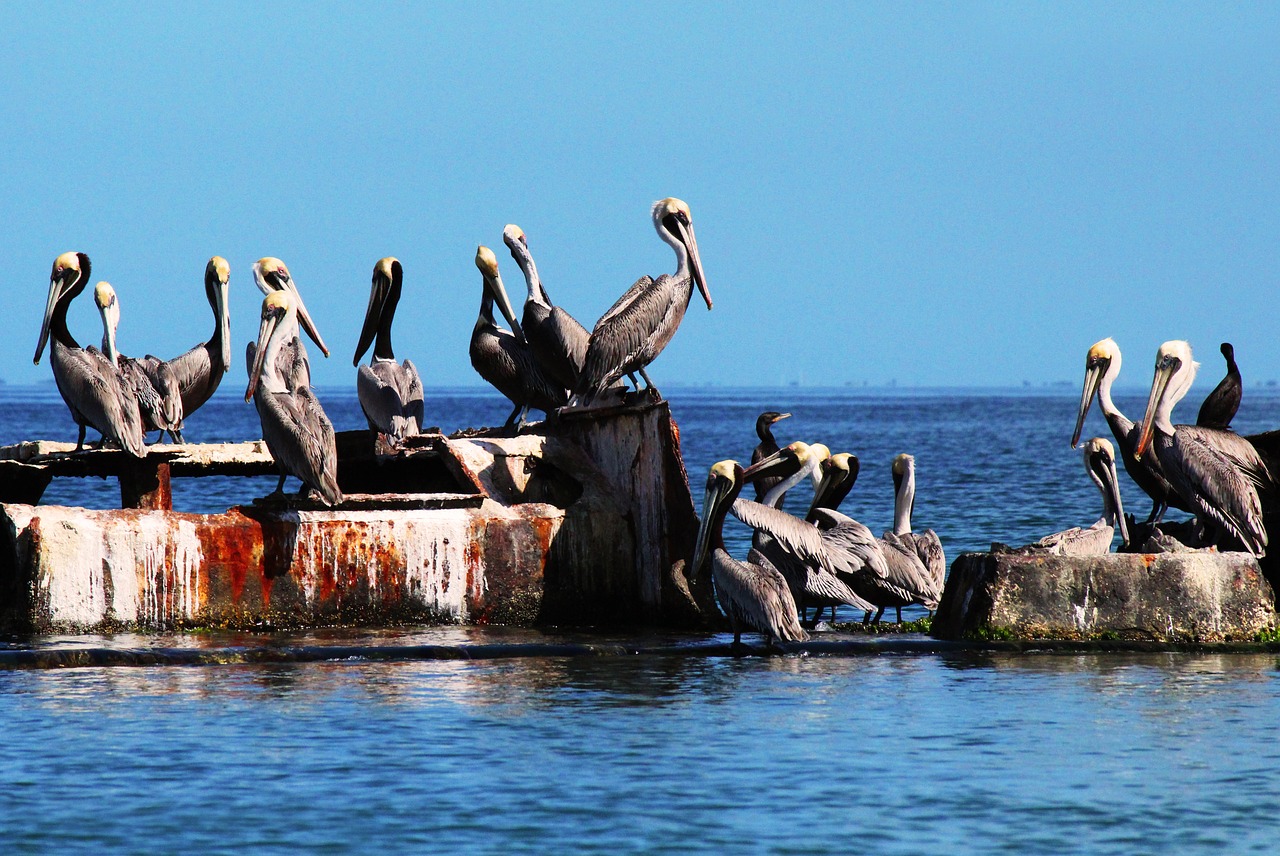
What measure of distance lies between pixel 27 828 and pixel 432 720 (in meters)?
1.81

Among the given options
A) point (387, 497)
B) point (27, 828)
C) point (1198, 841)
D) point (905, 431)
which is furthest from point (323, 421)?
point (905, 431)

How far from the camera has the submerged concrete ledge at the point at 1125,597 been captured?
856cm

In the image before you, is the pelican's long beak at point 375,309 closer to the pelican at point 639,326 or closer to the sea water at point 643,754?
the pelican at point 639,326

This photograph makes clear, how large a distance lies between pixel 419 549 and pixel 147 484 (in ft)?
7.52

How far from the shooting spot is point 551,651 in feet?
28.5

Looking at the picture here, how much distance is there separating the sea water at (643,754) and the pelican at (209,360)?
397cm

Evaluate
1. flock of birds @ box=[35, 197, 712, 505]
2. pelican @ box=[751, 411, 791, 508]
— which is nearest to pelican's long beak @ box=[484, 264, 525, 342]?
flock of birds @ box=[35, 197, 712, 505]

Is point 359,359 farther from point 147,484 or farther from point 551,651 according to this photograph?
point 551,651

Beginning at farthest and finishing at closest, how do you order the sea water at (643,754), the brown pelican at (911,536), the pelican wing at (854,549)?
the brown pelican at (911,536), the pelican wing at (854,549), the sea water at (643,754)

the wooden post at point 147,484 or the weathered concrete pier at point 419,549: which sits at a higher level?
the wooden post at point 147,484

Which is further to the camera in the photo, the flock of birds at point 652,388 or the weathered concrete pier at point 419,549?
the flock of birds at point 652,388

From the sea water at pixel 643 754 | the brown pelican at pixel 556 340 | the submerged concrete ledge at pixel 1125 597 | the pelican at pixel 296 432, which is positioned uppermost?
the brown pelican at pixel 556 340

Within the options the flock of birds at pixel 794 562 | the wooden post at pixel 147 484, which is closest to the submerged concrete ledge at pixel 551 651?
the flock of birds at pixel 794 562

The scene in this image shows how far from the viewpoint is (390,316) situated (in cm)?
1215
